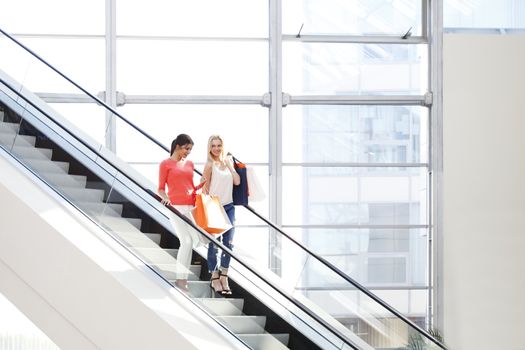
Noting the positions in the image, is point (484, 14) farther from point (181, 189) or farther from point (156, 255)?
point (156, 255)

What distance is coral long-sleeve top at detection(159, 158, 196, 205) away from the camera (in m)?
9.23

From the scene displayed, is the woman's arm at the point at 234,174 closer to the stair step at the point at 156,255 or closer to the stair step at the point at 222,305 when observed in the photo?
the stair step at the point at 156,255

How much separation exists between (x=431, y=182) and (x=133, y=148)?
4341 millimetres

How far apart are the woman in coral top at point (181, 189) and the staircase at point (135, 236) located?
0.14 m

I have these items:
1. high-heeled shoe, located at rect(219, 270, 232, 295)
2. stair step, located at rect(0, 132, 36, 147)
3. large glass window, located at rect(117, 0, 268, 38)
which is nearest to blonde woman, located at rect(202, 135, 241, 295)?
high-heeled shoe, located at rect(219, 270, 232, 295)

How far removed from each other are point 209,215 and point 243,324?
1037 mm

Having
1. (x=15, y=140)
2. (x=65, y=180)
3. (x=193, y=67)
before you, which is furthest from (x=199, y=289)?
(x=193, y=67)

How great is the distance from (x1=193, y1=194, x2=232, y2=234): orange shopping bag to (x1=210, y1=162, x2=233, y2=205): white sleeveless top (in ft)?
0.54

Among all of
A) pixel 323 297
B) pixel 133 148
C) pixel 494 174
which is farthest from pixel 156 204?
pixel 494 174

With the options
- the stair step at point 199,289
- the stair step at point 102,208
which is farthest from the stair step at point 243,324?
the stair step at point 102,208

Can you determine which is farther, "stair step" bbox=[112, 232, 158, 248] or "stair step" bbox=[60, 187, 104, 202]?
"stair step" bbox=[60, 187, 104, 202]

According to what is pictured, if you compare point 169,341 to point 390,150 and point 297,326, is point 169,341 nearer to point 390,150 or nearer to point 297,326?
point 297,326

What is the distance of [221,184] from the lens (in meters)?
9.48

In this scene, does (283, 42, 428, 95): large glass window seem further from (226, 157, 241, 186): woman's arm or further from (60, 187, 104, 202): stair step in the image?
(60, 187, 104, 202): stair step
